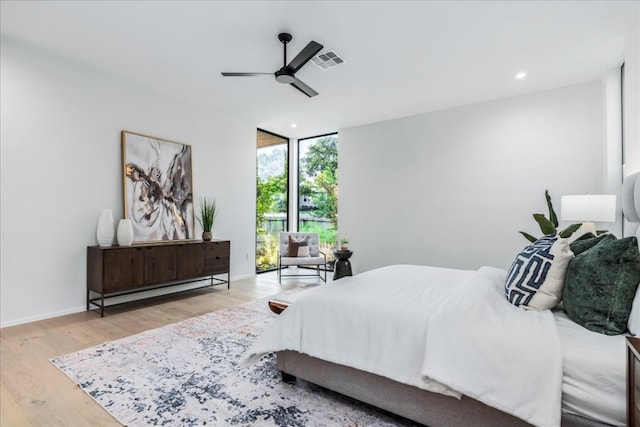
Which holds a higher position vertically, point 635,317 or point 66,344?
point 635,317

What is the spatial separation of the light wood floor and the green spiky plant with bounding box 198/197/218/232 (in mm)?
959

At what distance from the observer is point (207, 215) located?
4844 millimetres

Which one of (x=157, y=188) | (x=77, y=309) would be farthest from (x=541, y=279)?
(x=77, y=309)

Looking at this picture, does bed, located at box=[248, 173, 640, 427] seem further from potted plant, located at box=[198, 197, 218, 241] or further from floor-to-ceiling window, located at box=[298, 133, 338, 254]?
floor-to-ceiling window, located at box=[298, 133, 338, 254]

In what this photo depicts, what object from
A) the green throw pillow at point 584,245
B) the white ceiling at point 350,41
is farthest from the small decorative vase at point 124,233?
the green throw pillow at point 584,245

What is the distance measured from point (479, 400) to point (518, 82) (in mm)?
3997

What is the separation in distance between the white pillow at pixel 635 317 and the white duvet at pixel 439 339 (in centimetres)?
27

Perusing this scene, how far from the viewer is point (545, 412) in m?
1.17

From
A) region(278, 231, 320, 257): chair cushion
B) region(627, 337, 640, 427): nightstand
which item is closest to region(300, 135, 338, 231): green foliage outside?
region(278, 231, 320, 257): chair cushion

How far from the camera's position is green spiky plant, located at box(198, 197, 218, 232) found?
4789 mm

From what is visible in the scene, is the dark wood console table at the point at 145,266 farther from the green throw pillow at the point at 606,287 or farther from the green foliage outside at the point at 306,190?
the green throw pillow at the point at 606,287

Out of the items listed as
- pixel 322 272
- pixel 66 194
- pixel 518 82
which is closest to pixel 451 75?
pixel 518 82

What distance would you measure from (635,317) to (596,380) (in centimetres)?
33

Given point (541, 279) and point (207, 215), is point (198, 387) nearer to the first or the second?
point (541, 279)
